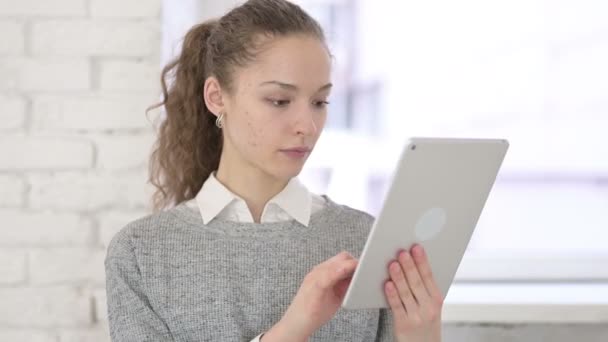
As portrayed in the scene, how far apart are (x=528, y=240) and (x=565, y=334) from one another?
1.38ft

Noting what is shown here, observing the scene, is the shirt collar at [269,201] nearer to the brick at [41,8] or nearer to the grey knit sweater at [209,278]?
the grey knit sweater at [209,278]

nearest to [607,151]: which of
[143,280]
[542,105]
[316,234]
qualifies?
[542,105]

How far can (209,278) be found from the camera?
1.56 meters

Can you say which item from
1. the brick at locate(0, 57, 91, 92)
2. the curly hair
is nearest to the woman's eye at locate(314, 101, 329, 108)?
the curly hair

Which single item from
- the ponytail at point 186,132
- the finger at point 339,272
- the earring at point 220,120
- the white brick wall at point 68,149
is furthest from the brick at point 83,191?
the finger at point 339,272

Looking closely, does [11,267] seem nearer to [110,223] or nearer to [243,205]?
[110,223]

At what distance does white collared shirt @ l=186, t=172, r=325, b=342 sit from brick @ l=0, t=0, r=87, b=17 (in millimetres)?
509

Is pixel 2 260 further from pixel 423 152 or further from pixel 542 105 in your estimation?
pixel 542 105

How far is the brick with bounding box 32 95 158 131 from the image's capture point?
1.87 meters

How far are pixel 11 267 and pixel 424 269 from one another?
98 centimetres

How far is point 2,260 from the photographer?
6.16 feet

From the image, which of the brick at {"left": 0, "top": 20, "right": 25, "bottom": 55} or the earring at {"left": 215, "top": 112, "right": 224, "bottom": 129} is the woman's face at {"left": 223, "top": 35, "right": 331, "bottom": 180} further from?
the brick at {"left": 0, "top": 20, "right": 25, "bottom": 55}

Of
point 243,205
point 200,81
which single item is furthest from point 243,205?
point 200,81

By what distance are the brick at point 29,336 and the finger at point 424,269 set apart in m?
0.93
